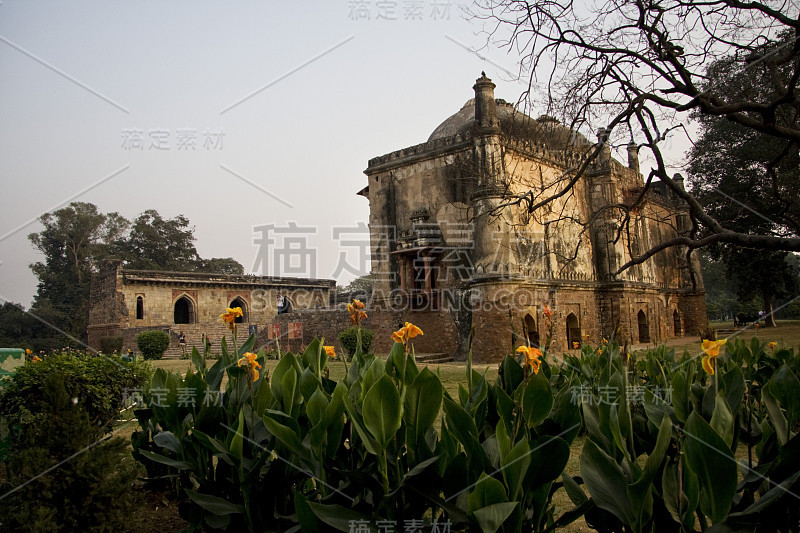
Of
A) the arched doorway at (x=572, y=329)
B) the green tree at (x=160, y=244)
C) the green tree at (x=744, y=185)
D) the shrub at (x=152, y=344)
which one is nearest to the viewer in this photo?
the green tree at (x=744, y=185)

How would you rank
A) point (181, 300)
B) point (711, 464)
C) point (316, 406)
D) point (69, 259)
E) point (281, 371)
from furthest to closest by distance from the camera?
1. point (69, 259)
2. point (181, 300)
3. point (281, 371)
4. point (316, 406)
5. point (711, 464)

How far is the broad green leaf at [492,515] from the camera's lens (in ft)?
5.91

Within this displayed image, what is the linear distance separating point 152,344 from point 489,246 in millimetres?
12597

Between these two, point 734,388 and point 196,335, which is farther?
point 196,335

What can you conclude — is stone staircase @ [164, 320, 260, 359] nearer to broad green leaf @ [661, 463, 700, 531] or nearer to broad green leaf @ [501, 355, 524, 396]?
broad green leaf @ [501, 355, 524, 396]

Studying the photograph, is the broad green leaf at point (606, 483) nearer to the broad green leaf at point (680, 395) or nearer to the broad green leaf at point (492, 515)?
the broad green leaf at point (492, 515)

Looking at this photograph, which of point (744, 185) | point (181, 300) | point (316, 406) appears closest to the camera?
point (316, 406)

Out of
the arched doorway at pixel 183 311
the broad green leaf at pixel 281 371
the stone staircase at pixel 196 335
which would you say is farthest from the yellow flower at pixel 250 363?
the arched doorway at pixel 183 311

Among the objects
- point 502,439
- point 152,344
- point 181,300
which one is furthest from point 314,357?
point 181,300

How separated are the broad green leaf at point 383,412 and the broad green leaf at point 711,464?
0.96 m

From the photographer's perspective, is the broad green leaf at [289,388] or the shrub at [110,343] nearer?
the broad green leaf at [289,388]

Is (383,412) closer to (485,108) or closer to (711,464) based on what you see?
(711,464)

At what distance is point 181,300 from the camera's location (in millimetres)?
28891

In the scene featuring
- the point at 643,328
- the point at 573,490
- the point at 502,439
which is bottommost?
the point at 573,490
